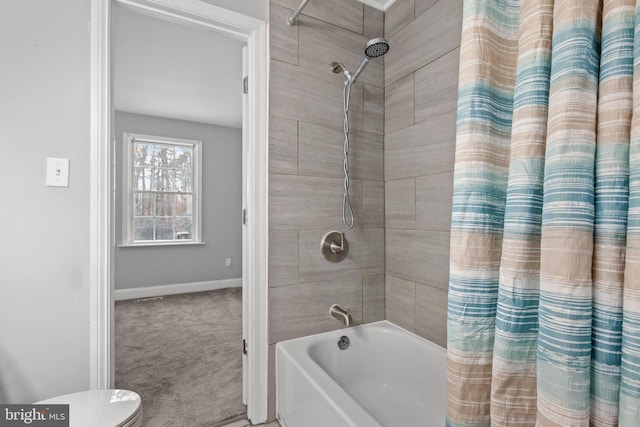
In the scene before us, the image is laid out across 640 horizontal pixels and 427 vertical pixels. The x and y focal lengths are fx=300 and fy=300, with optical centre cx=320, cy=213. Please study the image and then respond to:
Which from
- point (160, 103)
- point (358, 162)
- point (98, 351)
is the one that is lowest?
point (98, 351)

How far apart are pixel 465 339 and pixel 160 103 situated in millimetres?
4321

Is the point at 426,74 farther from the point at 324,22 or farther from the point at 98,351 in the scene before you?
the point at 98,351

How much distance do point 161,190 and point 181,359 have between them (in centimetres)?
284

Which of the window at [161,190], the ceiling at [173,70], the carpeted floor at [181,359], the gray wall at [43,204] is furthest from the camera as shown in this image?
the window at [161,190]

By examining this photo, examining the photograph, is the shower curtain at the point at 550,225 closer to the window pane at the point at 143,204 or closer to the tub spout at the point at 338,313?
the tub spout at the point at 338,313

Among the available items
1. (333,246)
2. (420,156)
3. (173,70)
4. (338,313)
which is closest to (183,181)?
(173,70)

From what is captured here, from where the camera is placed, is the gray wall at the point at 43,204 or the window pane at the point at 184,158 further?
the window pane at the point at 184,158

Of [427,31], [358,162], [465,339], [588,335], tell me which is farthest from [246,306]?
[427,31]

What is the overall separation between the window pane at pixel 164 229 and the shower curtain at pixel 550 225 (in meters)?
4.60

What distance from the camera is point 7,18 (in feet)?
3.94

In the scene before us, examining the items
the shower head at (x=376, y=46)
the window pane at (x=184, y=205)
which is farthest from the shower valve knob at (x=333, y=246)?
the window pane at (x=184, y=205)

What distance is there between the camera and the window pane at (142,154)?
4.29 metres

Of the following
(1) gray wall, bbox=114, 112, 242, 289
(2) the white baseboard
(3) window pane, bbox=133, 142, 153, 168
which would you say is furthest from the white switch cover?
(3) window pane, bbox=133, 142, 153, 168

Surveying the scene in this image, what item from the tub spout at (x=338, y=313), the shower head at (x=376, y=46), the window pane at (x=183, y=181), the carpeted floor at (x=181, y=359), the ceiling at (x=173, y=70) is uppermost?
the ceiling at (x=173, y=70)
